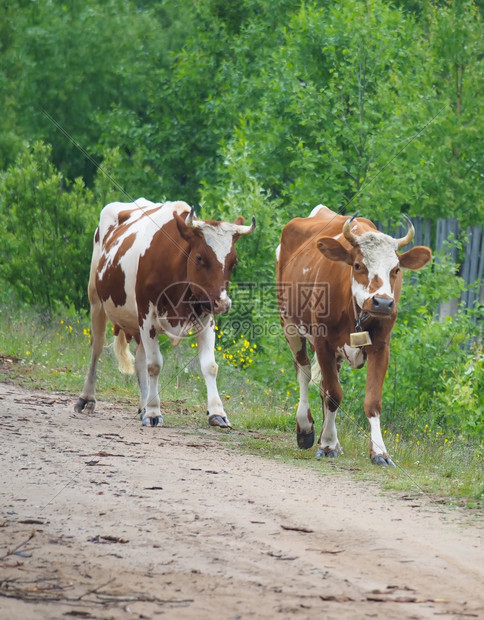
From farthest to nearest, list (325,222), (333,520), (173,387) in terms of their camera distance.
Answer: (173,387) → (325,222) → (333,520)

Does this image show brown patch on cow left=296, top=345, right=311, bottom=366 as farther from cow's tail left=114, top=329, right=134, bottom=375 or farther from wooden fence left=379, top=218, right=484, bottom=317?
wooden fence left=379, top=218, right=484, bottom=317

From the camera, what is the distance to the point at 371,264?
847 cm

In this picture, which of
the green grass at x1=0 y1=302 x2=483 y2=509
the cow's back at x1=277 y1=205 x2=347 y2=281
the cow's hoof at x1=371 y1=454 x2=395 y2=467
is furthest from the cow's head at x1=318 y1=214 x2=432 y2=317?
the green grass at x1=0 y1=302 x2=483 y2=509

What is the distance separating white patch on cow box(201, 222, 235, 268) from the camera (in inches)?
396

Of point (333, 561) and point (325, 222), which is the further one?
point (325, 222)

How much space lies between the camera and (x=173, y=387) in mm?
13109

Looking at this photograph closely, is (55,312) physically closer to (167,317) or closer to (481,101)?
(167,317)

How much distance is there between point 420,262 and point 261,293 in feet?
20.5

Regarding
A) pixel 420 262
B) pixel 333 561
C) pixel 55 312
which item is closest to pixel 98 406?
pixel 420 262

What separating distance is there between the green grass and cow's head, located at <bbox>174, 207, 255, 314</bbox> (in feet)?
4.43

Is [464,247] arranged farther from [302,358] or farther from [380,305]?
[380,305]

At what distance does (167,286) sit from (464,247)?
339 inches

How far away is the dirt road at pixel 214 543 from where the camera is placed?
4.43 m

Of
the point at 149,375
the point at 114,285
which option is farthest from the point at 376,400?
the point at 114,285
